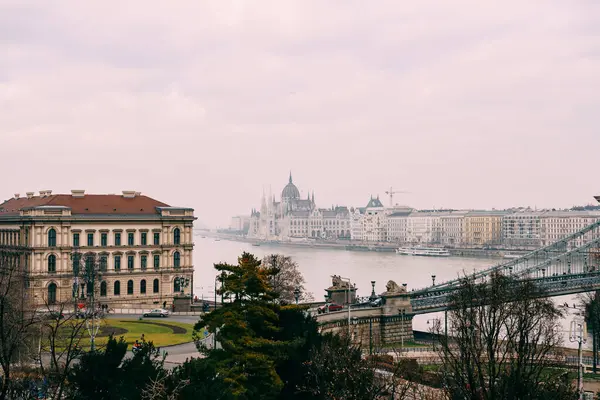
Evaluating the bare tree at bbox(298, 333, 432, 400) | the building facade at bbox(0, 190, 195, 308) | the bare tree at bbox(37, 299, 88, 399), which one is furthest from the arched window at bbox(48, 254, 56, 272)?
the bare tree at bbox(298, 333, 432, 400)

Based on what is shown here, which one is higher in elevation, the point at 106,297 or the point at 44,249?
the point at 44,249

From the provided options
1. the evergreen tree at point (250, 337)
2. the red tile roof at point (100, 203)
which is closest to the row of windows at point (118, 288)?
the red tile roof at point (100, 203)

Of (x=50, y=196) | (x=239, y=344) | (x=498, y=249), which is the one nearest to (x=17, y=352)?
(x=239, y=344)

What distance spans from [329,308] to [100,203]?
27.9 m

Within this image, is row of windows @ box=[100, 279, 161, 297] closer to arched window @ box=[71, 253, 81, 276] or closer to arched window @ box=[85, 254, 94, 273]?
arched window @ box=[85, 254, 94, 273]

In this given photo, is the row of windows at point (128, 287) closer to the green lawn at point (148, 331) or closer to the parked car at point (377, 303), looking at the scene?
the green lawn at point (148, 331)

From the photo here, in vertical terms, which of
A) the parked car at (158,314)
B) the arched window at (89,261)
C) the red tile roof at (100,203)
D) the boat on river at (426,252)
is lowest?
the parked car at (158,314)

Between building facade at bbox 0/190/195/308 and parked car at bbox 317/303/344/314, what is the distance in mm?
20963

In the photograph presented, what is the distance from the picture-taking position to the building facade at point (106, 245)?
58.1 metres

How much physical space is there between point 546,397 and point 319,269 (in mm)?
98564

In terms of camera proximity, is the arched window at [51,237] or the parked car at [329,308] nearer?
the parked car at [329,308]

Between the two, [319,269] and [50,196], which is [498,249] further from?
[50,196]

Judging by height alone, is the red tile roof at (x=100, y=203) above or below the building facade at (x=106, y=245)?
above

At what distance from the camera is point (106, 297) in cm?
5919
